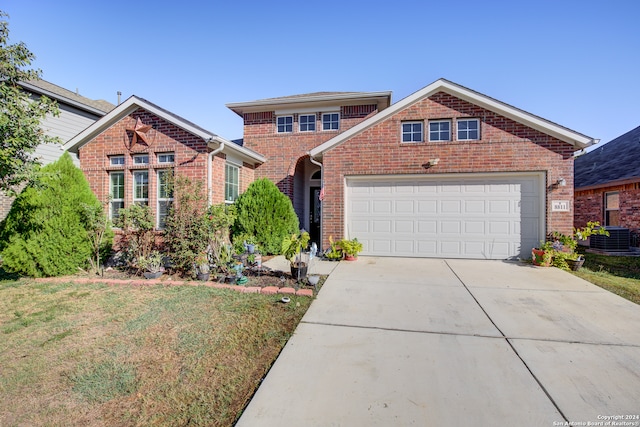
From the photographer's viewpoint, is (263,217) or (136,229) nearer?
(136,229)

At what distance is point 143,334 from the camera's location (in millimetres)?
3746

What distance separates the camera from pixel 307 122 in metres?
12.1

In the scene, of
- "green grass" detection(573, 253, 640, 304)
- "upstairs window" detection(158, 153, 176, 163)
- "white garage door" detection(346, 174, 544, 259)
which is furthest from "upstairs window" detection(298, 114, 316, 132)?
"green grass" detection(573, 253, 640, 304)

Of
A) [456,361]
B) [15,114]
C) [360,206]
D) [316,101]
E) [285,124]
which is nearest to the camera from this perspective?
[456,361]

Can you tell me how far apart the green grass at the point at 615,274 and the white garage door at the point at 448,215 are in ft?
4.93

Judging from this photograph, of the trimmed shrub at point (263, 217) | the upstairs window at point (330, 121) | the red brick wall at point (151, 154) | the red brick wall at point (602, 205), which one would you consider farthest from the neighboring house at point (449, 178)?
the red brick wall at point (602, 205)

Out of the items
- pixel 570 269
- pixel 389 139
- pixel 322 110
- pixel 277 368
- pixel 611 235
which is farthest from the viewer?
pixel 322 110

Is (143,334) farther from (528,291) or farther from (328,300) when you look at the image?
(528,291)

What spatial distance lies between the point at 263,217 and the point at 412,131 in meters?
5.34

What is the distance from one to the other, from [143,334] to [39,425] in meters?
1.52

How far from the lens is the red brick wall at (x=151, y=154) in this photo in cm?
790

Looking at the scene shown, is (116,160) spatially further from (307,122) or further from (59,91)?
(59,91)

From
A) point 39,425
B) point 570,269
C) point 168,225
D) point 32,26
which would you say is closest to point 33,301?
point 168,225

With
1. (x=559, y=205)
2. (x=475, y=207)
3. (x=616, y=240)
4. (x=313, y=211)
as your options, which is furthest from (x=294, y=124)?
(x=616, y=240)
